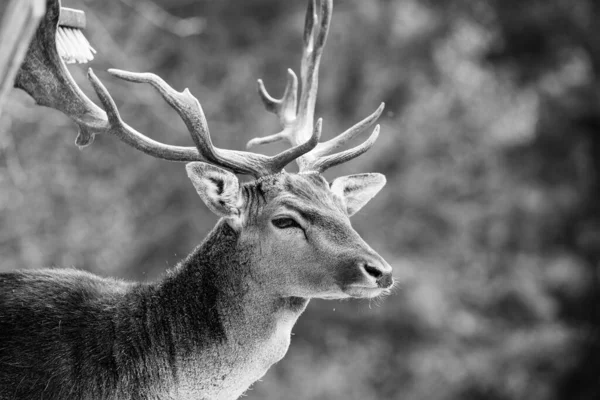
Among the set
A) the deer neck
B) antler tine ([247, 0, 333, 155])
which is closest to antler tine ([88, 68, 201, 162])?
the deer neck

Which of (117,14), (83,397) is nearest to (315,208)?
(83,397)

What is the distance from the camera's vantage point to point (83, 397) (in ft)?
14.9

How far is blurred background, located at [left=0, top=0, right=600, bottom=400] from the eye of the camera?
53.1 feet

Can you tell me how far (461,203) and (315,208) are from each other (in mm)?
13000

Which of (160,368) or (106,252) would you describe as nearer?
(160,368)

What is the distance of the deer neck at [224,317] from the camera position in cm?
482

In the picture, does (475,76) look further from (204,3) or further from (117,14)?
(117,14)

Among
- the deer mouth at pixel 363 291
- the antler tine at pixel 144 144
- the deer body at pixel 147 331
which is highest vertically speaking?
the antler tine at pixel 144 144

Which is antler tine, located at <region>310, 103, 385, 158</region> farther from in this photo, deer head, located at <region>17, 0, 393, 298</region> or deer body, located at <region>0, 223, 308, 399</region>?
deer body, located at <region>0, 223, 308, 399</region>

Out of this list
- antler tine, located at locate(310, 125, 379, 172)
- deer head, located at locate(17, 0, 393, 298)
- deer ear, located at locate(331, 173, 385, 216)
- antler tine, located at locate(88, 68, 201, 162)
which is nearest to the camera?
deer head, located at locate(17, 0, 393, 298)

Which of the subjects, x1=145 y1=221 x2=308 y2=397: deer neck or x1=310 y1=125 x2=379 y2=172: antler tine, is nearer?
x1=145 y1=221 x2=308 y2=397: deer neck

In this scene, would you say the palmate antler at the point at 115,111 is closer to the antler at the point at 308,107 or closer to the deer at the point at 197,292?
the deer at the point at 197,292

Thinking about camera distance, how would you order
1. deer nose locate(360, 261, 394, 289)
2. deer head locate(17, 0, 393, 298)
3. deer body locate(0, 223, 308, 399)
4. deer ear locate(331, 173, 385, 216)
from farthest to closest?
deer ear locate(331, 173, 385, 216)
deer head locate(17, 0, 393, 298)
deer nose locate(360, 261, 394, 289)
deer body locate(0, 223, 308, 399)

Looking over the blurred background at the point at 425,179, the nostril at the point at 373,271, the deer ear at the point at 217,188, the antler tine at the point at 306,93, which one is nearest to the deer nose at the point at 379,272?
the nostril at the point at 373,271
